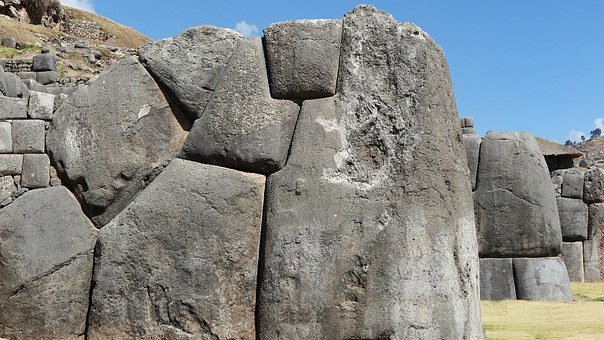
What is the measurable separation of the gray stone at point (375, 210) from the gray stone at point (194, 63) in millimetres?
661

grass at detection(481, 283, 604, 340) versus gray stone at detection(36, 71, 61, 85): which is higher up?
gray stone at detection(36, 71, 61, 85)

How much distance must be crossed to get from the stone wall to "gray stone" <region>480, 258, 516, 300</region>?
5.53 metres

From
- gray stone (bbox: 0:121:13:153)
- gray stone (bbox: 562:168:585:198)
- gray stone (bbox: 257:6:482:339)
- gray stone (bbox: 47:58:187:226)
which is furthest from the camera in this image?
gray stone (bbox: 562:168:585:198)

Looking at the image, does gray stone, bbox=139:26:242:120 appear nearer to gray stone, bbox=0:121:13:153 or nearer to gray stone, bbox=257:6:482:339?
gray stone, bbox=257:6:482:339

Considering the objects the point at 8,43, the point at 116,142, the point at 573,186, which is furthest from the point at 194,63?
the point at 8,43

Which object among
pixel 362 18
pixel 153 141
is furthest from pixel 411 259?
pixel 153 141

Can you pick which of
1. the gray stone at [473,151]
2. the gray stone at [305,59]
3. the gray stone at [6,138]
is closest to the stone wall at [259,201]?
the gray stone at [305,59]

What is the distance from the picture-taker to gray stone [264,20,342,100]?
14.2 ft

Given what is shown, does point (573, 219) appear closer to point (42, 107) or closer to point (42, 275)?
point (42, 107)

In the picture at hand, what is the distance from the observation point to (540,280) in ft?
30.9

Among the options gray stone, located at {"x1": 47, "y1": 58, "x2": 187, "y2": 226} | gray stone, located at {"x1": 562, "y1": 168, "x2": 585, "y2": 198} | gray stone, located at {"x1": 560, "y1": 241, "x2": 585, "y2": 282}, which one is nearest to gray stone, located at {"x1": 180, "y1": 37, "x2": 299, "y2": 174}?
gray stone, located at {"x1": 47, "y1": 58, "x2": 187, "y2": 226}

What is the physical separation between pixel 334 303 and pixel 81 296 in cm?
157

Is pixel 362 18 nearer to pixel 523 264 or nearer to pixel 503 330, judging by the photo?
pixel 503 330

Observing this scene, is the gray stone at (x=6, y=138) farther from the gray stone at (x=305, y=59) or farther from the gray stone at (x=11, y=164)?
the gray stone at (x=305, y=59)
